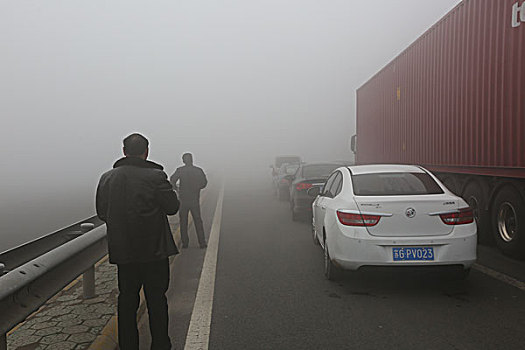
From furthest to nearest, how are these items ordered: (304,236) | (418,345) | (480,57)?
(304,236), (480,57), (418,345)

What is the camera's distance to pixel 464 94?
379 inches

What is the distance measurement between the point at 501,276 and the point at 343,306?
8.22 ft

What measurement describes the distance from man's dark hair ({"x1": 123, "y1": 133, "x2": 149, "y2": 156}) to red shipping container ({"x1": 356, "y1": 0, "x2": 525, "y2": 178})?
219 inches

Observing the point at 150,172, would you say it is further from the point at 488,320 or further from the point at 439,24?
the point at 439,24

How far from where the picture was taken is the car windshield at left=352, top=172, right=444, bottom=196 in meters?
6.37

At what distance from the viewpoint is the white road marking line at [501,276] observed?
20.6 feet

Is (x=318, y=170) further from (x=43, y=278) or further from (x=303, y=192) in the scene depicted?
(x=43, y=278)

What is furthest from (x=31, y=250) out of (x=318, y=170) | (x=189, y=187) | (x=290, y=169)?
(x=290, y=169)

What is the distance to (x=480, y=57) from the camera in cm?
887

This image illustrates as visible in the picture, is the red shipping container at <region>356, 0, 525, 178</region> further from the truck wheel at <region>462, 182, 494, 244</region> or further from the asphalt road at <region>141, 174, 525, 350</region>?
the asphalt road at <region>141, 174, 525, 350</region>

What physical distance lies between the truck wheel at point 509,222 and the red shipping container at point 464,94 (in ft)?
1.30

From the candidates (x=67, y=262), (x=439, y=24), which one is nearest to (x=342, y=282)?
(x=67, y=262)

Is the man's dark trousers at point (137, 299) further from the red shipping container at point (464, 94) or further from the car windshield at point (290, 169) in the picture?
the car windshield at point (290, 169)

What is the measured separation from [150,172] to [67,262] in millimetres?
1160
